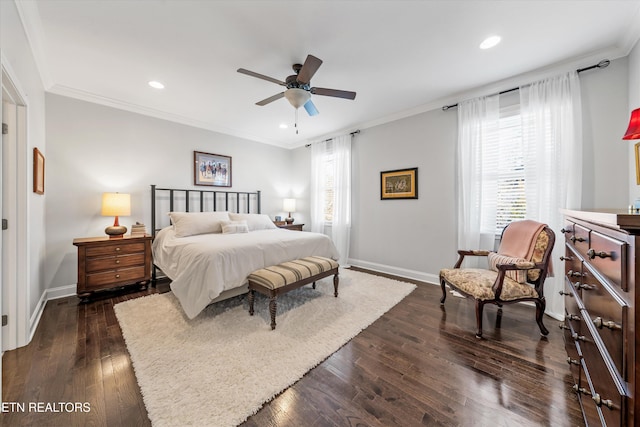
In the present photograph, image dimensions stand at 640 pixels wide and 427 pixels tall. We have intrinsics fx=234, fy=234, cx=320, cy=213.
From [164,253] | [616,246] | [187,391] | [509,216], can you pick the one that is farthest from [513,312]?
[164,253]

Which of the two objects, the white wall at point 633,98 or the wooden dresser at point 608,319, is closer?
the wooden dresser at point 608,319

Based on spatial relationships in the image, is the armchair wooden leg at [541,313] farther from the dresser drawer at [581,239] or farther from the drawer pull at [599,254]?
the drawer pull at [599,254]

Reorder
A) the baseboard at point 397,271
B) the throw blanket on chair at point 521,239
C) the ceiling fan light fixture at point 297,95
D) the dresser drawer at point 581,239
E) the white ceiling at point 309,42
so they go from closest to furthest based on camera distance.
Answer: the dresser drawer at point 581,239 < the white ceiling at point 309,42 < the throw blanket on chair at point 521,239 < the ceiling fan light fixture at point 297,95 < the baseboard at point 397,271

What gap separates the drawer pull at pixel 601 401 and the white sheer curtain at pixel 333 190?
12.2 feet

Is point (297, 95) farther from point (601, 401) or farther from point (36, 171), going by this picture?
point (601, 401)

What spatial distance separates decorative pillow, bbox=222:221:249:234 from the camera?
3662mm

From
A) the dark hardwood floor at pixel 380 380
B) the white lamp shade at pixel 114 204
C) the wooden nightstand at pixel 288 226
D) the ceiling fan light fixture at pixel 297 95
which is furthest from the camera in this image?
the wooden nightstand at pixel 288 226

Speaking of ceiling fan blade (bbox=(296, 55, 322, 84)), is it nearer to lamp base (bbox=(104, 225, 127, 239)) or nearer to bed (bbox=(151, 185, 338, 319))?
bed (bbox=(151, 185, 338, 319))

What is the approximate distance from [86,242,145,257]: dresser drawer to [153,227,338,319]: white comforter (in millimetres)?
324

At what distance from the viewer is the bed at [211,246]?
235cm

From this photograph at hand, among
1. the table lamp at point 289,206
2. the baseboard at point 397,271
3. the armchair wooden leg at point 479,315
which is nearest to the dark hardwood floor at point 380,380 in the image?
the armchair wooden leg at point 479,315

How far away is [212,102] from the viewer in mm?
3537

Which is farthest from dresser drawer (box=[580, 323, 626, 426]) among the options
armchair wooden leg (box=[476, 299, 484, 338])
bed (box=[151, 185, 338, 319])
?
bed (box=[151, 185, 338, 319])

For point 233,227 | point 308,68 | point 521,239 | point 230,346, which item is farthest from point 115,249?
point 521,239
